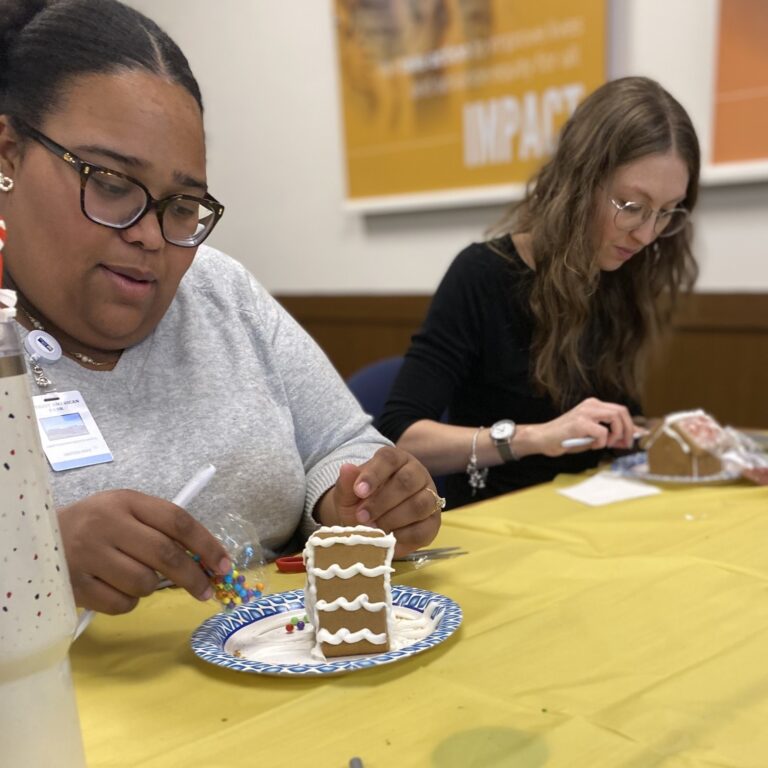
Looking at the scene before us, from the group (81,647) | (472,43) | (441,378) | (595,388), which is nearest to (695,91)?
(472,43)

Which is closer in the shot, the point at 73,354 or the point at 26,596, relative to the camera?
the point at 26,596

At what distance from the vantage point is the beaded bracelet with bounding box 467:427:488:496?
165 cm

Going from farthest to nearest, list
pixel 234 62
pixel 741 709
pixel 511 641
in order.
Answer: pixel 234 62 → pixel 511 641 → pixel 741 709

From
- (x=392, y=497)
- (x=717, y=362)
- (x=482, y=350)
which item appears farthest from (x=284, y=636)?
(x=717, y=362)

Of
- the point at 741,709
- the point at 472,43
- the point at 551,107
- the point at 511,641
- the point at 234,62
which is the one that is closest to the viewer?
the point at 741,709

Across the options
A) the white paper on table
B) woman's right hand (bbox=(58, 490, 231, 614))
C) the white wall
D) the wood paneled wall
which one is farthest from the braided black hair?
the white wall

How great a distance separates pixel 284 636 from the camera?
2.88 feet

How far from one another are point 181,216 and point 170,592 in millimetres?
434

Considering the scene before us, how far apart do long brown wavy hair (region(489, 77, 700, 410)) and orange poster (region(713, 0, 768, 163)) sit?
2.11 ft

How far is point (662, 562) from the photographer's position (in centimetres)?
104

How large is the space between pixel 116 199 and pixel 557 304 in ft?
3.14

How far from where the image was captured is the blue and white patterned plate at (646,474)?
1.48m

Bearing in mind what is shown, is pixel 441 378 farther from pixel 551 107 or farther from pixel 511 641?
pixel 551 107

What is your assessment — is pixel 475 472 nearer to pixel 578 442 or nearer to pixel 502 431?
pixel 502 431
